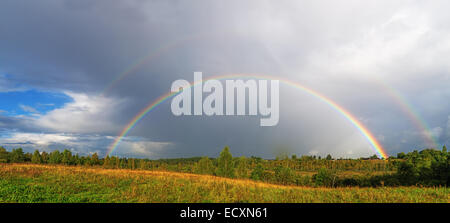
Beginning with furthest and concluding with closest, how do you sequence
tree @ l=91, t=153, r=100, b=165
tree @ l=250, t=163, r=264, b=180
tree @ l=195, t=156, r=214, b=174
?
tree @ l=195, t=156, r=214, b=174 < tree @ l=91, t=153, r=100, b=165 < tree @ l=250, t=163, r=264, b=180

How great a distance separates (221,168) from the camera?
72.9 m

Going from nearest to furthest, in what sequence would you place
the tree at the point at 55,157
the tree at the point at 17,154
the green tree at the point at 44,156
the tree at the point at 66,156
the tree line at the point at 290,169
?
the tree line at the point at 290,169, the tree at the point at 17,154, the tree at the point at 66,156, the tree at the point at 55,157, the green tree at the point at 44,156

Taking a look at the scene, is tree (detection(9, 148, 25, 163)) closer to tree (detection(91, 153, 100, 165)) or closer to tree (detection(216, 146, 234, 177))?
tree (detection(91, 153, 100, 165))

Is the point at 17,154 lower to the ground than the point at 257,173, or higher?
higher

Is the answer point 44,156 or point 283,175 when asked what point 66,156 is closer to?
point 44,156

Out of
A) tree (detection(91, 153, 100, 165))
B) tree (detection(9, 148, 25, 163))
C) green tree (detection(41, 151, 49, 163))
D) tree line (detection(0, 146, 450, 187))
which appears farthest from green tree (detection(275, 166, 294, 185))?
tree (detection(9, 148, 25, 163))

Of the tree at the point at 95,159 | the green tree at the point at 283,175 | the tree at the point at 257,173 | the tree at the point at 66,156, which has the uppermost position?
the tree at the point at 66,156

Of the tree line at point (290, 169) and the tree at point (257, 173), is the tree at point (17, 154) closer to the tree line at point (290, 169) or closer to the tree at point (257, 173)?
the tree line at point (290, 169)

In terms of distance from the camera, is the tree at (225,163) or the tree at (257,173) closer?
the tree at (225,163)

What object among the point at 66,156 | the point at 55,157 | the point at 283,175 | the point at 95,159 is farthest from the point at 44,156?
the point at 283,175

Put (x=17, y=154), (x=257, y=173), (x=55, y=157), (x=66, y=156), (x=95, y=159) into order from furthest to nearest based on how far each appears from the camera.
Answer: (x=95, y=159) < (x=257, y=173) < (x=66, y=156) < (x=55, y=157) < (x=17, y=154)

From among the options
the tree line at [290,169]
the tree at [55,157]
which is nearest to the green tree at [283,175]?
the tree line at [290,169]

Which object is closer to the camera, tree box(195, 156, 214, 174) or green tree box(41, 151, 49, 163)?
green tree box(41, 151, 49, 163)

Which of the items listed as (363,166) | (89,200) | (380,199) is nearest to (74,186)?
(89,200)
